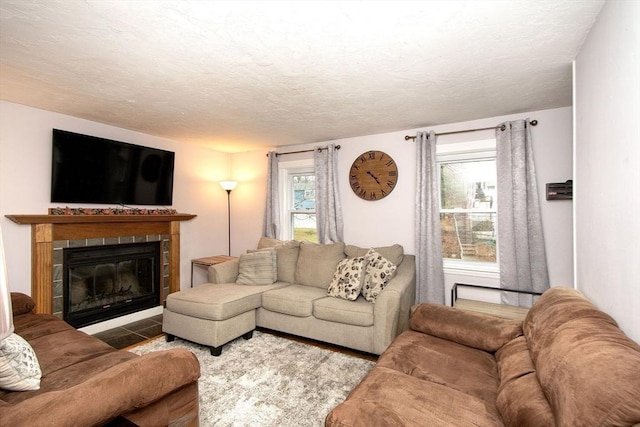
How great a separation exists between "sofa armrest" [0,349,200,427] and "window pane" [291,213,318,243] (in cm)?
311

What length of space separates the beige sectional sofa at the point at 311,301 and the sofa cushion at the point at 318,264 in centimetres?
1

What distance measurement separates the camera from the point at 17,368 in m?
1.39

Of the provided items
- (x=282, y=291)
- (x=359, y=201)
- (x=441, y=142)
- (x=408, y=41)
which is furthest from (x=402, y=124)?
(x=282, y=291)

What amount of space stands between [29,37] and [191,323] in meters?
2.38

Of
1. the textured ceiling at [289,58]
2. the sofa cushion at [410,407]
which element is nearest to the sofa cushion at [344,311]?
the sofa cushion at [410,407]

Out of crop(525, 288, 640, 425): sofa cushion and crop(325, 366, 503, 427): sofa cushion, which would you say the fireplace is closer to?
crop(325, 366, 503, 427): sofa cushion

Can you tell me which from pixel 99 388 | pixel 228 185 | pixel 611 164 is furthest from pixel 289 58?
pixel 228 185

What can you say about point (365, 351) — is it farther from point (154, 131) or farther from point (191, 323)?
point (154, 131)

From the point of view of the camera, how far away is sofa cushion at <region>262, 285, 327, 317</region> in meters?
3.03

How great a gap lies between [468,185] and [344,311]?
2.00m

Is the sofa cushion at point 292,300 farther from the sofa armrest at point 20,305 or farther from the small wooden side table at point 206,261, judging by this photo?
the sofa armrest at point 20,305

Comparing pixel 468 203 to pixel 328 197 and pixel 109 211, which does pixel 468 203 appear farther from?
pixel 109 211

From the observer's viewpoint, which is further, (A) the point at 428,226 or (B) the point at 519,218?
(A) the point at 428,226

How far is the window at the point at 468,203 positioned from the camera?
3344mm
